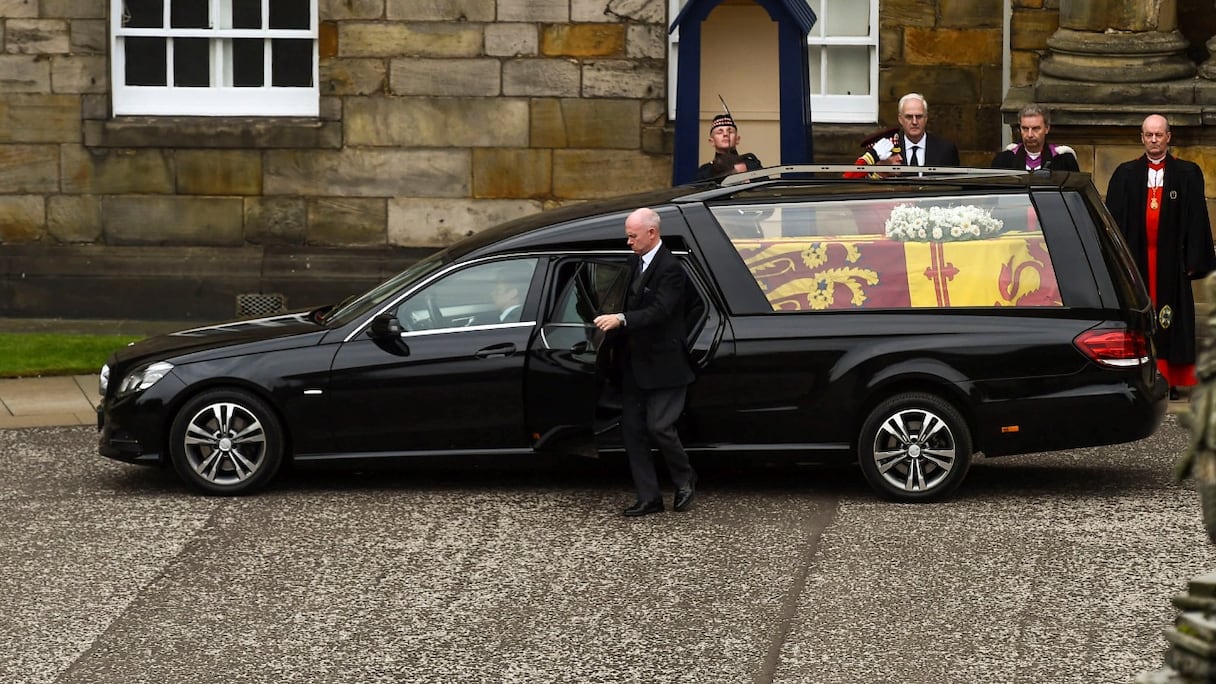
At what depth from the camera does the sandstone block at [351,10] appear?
16.6 meters

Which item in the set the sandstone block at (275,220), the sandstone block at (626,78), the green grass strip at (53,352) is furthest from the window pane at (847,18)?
the green grass strip at (53,352)

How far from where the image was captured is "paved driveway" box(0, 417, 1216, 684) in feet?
24.6

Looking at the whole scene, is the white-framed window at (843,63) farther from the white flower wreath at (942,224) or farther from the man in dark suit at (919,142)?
the white flower wreath at (942,224)

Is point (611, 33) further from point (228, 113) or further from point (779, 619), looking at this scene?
point (779, 619)

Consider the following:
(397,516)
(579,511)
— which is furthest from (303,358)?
(579,511)

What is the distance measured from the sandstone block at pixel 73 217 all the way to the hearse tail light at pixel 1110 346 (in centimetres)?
969

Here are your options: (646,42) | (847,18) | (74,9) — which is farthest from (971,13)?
(74,9)

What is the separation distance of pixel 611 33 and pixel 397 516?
24.5 feet

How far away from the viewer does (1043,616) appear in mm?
8055

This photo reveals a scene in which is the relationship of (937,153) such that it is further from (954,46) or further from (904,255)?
(954,46)

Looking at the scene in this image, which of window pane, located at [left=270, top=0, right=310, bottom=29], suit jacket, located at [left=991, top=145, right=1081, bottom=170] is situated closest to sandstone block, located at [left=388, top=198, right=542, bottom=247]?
window pane, located at [left=270, top=0, right=310, bottom=29]

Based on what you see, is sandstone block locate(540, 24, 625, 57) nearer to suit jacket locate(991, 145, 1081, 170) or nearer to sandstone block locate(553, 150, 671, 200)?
sandstone block locate(553, 150, 671, 200)

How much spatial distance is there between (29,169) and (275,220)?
214 cm

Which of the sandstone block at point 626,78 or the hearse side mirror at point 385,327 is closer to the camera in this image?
the hearse side mirror at point 385,327
